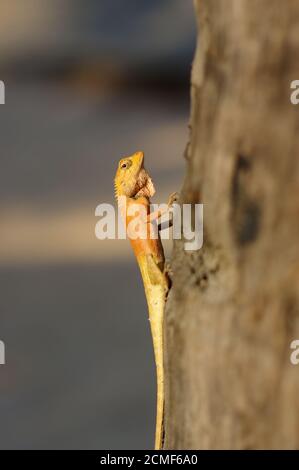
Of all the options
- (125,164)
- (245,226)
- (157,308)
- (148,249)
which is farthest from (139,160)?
(245,226)

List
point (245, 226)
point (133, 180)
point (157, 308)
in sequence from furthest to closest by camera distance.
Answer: point (133, 180), point (157, 308), point (245, 226)

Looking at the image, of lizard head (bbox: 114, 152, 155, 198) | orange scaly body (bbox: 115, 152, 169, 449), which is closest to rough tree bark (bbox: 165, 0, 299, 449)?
orange scaly body (bbox: 115, 152, 169, 449)

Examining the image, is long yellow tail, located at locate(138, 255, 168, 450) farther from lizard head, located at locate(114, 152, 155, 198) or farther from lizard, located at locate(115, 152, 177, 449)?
lizard head, located at locate(114, 152, 155, 198)

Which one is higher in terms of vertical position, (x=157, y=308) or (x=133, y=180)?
(x=133, y=180)

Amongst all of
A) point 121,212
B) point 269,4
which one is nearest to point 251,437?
point 269,4

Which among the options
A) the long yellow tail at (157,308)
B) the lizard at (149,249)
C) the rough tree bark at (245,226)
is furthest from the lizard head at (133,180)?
→ the rough tree bark at (245,226)

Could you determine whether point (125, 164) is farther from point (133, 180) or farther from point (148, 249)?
point (148, 249)
